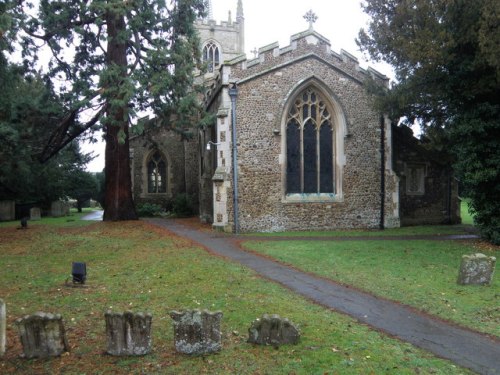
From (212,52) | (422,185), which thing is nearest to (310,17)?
(422,185)

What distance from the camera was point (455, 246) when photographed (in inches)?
585

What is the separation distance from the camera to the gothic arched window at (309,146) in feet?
66.5

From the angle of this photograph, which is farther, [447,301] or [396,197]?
[396,197]

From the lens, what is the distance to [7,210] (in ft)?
97.6

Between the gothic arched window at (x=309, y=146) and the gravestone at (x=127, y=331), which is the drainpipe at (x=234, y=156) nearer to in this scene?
the gothic arched window at (x=309, y=146)

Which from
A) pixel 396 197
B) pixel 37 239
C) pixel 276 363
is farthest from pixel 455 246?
pixel 37 239

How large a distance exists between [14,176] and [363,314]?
23.2 m

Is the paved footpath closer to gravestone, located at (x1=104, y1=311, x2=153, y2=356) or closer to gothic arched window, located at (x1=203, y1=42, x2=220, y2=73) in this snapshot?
gravestone, located at (x1=104, y1=311, x2=153, y2=356)

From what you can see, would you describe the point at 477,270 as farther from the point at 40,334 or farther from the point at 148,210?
the point at 148,210

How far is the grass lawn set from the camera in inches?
195

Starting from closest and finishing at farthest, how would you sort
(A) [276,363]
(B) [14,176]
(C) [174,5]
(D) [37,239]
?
(A) [276,363] < (D) [37,239] < (C) [174,5] < (B) [14,176]

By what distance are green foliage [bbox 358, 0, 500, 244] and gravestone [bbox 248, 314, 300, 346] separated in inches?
423

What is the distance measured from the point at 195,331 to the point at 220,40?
48307 mm

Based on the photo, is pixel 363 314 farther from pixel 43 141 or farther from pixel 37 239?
pixel 43 141
